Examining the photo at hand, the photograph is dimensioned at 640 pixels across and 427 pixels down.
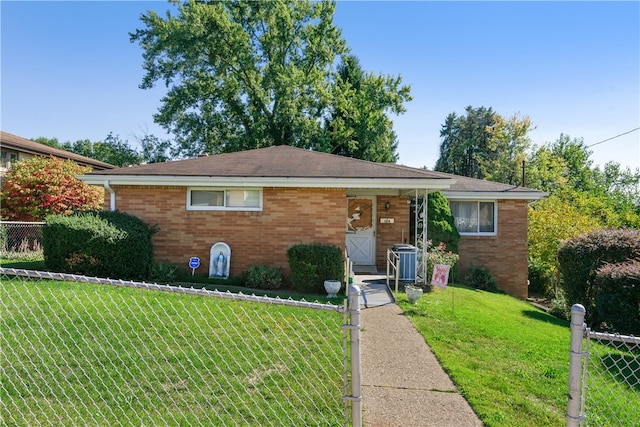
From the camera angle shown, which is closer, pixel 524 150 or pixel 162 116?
pixel 162 116

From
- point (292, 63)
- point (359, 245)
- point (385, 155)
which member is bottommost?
point (359, 245)

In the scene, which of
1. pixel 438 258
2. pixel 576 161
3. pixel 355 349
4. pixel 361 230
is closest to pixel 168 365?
pixel 355 349

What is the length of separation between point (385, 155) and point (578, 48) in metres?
18.6

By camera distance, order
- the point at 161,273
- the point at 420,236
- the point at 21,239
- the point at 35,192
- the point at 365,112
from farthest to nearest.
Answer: the point at 365,112
the point at 35,192
the point at 21,239
the point at 420,236
the point at 161,273

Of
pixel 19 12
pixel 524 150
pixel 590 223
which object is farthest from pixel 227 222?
pixel 524 150

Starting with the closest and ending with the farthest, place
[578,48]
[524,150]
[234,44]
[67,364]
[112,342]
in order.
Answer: [67,364] → [112,342] → [578,48] → [234,44] → [524,150]

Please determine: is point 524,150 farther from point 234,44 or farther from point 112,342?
point 112,342

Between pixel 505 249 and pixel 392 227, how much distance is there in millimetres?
4334

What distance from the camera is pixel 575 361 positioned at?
2510 millimetres

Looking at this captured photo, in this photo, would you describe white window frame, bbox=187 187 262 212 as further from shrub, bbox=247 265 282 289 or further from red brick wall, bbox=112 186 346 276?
shrub, bbox=247 265 282 289

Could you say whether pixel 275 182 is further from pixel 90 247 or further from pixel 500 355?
pixel 500 355

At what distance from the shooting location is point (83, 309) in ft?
21.3

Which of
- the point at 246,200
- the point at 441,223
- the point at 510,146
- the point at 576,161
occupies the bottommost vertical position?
the point at 441,223

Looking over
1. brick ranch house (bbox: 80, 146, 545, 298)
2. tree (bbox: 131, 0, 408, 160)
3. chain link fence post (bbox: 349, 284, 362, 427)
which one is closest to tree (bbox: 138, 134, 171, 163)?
tree (bbox: 131, 0, 408, 160)
